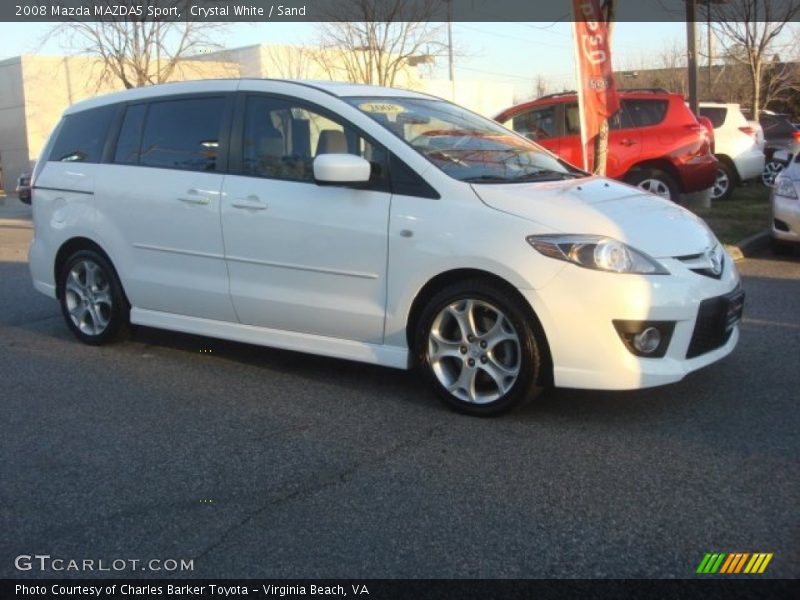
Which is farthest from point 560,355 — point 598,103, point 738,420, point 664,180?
point 664,180

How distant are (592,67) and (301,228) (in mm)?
5886

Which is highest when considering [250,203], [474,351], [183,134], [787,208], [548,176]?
[183,134]

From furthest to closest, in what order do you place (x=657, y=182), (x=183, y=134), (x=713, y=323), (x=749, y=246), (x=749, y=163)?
(x=749, y=163), (x=657, y=182), (x=749, y=246), (x=183, y=134), (x=713, y=323)

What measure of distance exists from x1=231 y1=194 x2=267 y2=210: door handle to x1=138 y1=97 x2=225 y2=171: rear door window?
351mm

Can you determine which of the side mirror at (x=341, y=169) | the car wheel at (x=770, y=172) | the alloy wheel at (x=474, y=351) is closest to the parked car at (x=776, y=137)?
the car wheel at (x=770, y=172)

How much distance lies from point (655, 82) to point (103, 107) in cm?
3465

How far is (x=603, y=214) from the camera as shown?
4.34 metres

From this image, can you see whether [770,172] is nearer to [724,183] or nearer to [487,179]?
[724,183]

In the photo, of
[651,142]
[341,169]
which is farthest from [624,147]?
[341,169]

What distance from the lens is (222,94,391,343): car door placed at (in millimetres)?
4633

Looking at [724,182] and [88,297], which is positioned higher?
[724,182]

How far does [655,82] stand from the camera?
36.9 metres
